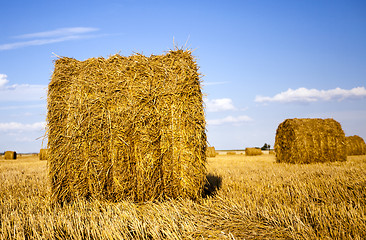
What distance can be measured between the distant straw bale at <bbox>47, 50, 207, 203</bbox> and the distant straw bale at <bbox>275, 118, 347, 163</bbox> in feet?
23.6

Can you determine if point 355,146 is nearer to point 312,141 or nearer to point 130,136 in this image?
point 312,141

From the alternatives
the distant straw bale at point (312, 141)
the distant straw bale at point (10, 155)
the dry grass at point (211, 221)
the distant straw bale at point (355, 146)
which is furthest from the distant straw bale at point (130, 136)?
the distant straw bale at point (10, 155)

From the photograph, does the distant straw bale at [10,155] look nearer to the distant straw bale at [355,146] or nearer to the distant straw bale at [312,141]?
the distant straw bale at [312,141]

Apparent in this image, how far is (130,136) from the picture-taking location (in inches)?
174

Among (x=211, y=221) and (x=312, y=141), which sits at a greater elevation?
(x=312, y=141)

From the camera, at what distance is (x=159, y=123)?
444 cm

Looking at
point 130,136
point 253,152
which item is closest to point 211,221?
point 130,136

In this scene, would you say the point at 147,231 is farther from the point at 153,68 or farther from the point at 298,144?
the point at 298,144

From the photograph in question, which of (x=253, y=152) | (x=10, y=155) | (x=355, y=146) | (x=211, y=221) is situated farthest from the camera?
(x=10, y=155)

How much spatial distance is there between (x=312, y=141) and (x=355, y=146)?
840 centimetres

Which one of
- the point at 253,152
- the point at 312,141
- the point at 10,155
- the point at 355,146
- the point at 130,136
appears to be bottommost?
the point at 253,152

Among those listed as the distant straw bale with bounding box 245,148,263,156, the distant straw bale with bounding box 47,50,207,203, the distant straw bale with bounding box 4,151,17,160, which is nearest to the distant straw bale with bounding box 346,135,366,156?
the distant straw bale with bounding box 245,148,263,156

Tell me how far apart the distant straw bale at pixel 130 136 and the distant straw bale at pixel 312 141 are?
7.18 metres

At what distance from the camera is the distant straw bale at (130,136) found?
4422 millimetres
